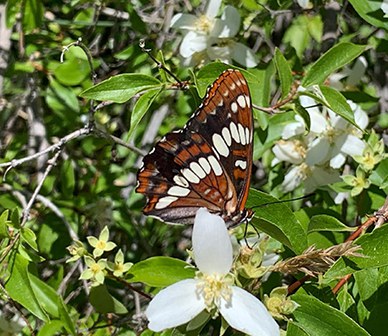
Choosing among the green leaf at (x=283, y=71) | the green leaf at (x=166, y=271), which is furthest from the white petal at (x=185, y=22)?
the green leaf at (x=166, y=271)

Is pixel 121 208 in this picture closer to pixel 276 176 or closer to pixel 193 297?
pixel 276 176

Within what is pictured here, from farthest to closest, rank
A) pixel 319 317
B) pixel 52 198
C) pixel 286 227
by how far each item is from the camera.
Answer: pixel 52 198
pixel 286 227
pixel 319 317

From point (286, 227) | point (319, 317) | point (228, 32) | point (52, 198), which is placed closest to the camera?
point (319, 317)

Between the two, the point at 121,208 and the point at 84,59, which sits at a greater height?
the point at 84,59

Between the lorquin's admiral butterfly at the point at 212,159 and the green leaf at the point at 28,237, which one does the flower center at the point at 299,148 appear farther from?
the green leaf at the point at 28,237

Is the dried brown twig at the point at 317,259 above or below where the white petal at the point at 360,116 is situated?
above

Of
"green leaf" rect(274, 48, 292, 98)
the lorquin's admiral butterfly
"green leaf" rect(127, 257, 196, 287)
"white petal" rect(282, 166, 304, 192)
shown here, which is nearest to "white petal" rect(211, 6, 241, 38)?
"green leaf" rect(274, 48, 292, 98)

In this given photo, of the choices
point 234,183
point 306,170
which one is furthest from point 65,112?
point 234,183
